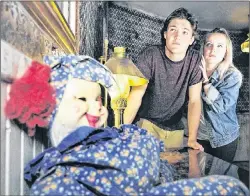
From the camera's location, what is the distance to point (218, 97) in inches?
41.9

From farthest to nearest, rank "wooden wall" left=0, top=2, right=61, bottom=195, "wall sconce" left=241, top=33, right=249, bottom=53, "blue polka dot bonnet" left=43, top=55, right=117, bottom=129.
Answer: "wall sconce" left=241, top=33, right=249, bottom=53 → "blue polka dot bonnet" left=43, top=55, right=117, bottom=129 → "wooden wall" left=0, top=2, right=61, bottom=195

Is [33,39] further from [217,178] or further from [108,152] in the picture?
[217,178]

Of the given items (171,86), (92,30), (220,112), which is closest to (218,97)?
(220,112)

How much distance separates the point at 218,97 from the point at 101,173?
65 centimetres

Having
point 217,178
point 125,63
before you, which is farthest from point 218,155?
Result: point 217,178

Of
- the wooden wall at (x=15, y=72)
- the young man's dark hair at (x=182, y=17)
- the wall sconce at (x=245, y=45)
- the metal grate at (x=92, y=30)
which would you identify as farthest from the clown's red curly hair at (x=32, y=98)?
the wall sconce at (x=245, y=45)

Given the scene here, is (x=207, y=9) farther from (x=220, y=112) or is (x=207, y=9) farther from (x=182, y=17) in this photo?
(x=220, y=112)

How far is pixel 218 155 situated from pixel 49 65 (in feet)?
2.18

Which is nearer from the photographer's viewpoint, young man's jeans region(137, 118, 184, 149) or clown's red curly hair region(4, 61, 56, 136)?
clown's red curly hair region(4, 61, 56, 136)

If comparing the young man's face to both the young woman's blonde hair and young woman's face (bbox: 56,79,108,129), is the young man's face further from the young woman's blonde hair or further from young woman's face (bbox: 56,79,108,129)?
young woman's face (bbox: 56,79,108,129)

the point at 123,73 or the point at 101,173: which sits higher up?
the point at 123,73

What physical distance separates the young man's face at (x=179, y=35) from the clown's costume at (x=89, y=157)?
0.41m

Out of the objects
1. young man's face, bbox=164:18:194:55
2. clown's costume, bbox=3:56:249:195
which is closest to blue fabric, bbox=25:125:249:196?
clown's costume, bbox=3:56:249:195

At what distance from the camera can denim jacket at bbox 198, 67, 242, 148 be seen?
1059mm
